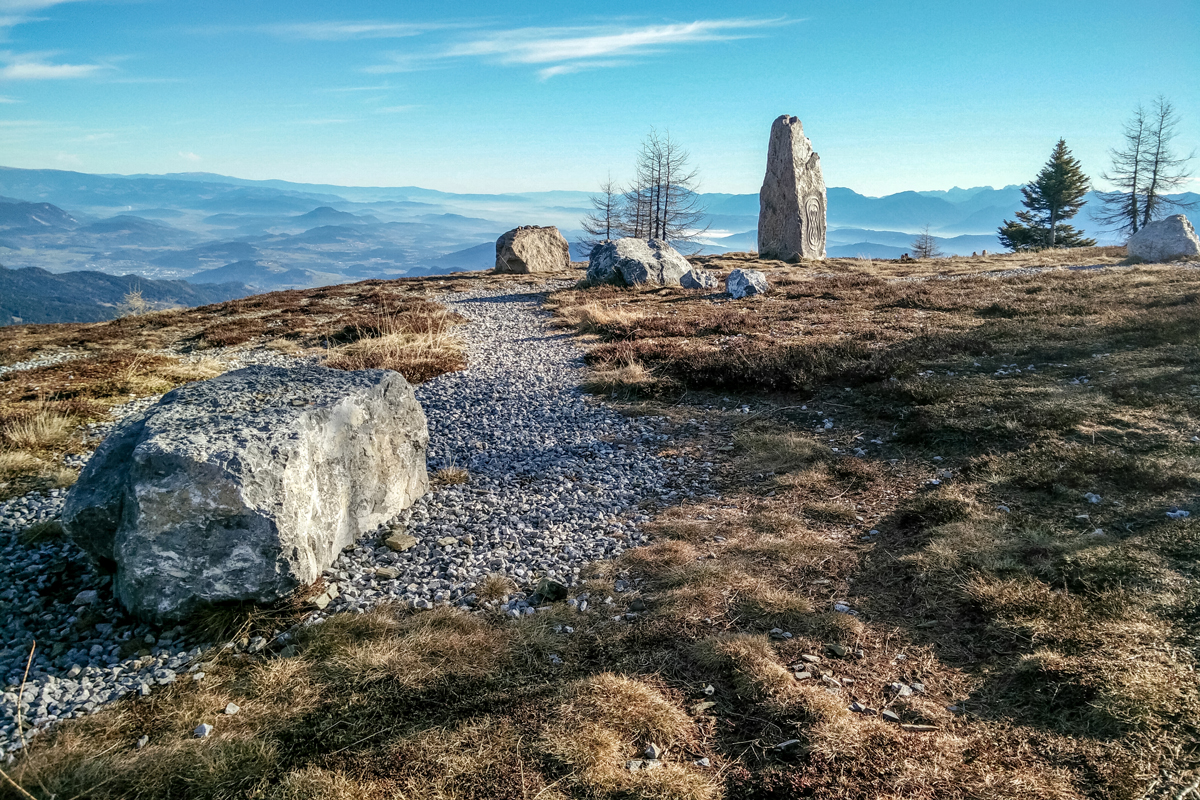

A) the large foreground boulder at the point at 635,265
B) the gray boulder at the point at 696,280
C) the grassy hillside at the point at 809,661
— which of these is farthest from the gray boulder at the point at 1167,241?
the grassy hillside at the point at 809,661

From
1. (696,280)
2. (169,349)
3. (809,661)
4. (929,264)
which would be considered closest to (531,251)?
(696,280)

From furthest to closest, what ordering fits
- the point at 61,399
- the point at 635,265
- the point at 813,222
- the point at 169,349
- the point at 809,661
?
the point at 813,222
the point at 635,265
the point at 169,349
the point at 61,399
the point at 809,661

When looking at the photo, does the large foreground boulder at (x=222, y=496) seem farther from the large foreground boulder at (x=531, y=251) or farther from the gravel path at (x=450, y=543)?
the large foreground boulder at (x=531, y=251)

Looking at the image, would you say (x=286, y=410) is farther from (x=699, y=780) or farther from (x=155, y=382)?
(x=155, y=382)

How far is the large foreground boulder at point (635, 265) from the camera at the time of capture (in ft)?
69.5

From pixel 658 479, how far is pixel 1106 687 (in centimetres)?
436

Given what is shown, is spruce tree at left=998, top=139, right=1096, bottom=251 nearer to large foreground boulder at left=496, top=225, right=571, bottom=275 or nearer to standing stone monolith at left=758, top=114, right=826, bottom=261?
standing stone monolith at left=758, top=114, right=826, bottom=261

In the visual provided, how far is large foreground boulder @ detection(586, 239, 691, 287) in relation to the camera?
69.5 ft

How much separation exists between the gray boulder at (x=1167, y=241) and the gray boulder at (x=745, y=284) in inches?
602

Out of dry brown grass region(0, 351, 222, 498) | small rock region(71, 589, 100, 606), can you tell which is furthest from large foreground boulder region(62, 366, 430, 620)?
dry brown grass region(0, 351, 222, 498)

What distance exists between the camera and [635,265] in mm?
21250

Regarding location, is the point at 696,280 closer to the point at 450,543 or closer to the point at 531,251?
the point at 531,251

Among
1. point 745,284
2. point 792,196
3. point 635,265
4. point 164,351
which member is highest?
point 792,196

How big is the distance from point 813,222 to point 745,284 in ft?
37.8
